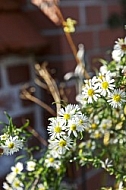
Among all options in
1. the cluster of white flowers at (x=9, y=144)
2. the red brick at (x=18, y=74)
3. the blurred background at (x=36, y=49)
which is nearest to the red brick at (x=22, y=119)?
the blurred background at (x=36, y=49)

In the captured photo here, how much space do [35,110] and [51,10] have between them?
1.09 ft

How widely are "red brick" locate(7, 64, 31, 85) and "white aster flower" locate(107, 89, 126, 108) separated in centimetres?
76

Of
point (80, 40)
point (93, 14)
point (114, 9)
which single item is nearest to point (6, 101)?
point (80, 40)

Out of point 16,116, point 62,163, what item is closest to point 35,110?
point 16,116

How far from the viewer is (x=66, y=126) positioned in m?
0.64

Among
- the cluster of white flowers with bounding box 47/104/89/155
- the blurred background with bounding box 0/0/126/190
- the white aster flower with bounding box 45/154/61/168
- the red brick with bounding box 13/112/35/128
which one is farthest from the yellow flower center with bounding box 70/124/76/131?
the red brick with bounding box 13/112/35/128

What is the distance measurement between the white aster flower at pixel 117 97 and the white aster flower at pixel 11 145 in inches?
5.8

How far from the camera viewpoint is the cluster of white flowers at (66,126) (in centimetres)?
Answer: 64

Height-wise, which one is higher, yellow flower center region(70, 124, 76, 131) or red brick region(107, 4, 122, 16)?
red brick region(107, 4, 122, 16)

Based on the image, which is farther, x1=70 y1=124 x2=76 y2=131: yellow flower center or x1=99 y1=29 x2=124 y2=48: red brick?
x1=99 y1=29 x2=124 y2=48: red brick

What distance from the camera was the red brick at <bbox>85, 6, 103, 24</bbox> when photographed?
151 cm

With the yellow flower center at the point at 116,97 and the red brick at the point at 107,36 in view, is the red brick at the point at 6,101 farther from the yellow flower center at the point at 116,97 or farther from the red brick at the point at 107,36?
the yellow flower center at the point at 116,97

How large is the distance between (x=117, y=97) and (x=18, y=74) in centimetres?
79

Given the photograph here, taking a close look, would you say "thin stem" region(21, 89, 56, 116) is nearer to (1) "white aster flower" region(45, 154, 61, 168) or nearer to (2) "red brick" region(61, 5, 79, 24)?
(2) "red brick" region(61, 5, 79, 24)
